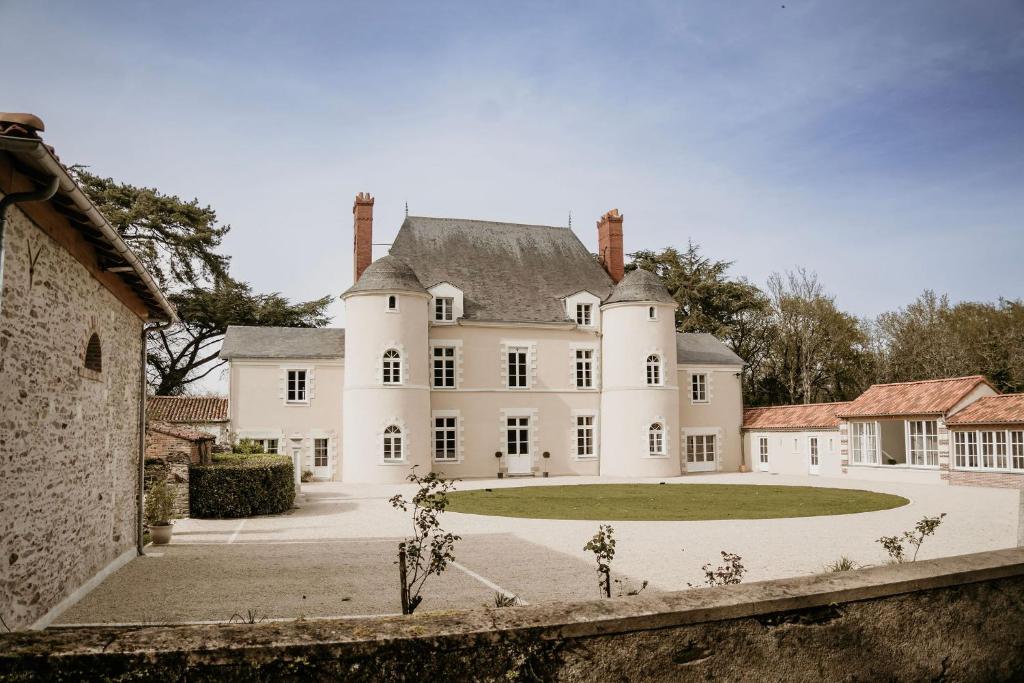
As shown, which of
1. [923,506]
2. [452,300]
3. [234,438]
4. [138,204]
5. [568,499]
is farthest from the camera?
[138,204]

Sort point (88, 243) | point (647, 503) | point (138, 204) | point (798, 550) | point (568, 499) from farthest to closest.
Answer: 1. point (138, 204)
2. point (568, 499)
3. point (647, 503)
4. point (798, 550)
5. point (88, 243)

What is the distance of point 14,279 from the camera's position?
577 centimetres

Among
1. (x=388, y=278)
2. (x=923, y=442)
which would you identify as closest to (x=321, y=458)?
(x=388, y=278)

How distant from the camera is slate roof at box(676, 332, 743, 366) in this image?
103 ft

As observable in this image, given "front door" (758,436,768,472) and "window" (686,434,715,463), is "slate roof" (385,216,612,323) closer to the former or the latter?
"window" (686,434,715,463)

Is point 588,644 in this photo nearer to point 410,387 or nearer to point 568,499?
point 568,499

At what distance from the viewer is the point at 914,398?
24906mm

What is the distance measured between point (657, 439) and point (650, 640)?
2612 cm

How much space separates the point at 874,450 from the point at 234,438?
20.4m

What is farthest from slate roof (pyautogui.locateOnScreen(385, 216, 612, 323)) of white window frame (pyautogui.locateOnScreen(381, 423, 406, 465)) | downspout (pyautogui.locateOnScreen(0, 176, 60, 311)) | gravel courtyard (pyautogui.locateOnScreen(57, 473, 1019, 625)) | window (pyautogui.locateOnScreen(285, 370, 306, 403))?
downspout (pyautogui.locateOnScreen(0, 176, 60, 311))

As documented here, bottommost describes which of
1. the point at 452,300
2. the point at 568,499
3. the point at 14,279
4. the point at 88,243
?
the point at 568,499

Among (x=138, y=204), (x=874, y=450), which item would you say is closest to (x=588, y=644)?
(x=874, y=450)

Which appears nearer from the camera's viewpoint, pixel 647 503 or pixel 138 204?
pixel 647 503

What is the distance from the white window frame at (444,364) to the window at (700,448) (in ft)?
30.5
